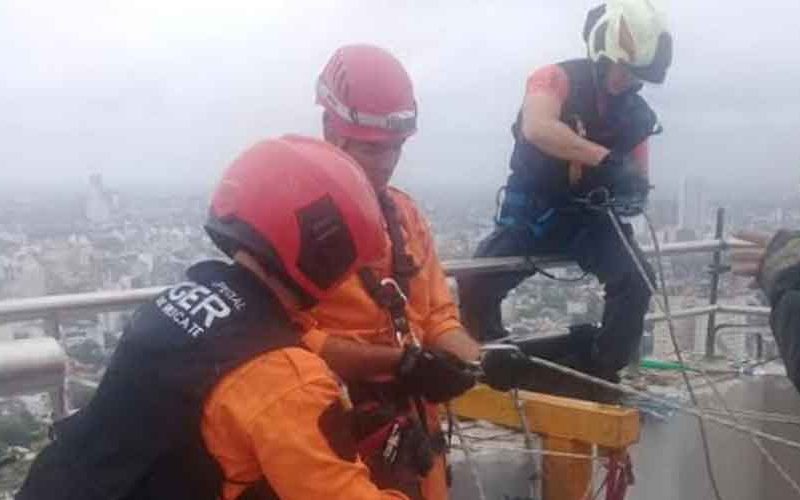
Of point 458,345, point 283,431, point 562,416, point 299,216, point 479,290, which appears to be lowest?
point 562,416

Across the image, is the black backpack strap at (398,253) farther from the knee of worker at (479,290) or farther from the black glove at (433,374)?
the knee of worker at (479,290)

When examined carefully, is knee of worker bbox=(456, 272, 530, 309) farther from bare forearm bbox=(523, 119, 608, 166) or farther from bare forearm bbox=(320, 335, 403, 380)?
bare forearm bbox=(320, 335, 403, 380)

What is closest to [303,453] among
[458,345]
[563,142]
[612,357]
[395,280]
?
[395,280]

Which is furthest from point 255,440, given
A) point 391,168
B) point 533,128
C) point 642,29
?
point 642,29

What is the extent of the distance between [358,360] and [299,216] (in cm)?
81

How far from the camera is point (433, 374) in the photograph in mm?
2662

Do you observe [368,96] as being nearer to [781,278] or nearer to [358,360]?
[358,360]

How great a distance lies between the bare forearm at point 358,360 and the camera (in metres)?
2.76

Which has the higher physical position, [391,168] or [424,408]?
[391,168]

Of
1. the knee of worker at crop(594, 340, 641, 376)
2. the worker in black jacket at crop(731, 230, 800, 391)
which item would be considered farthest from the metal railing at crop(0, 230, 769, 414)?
the knee of worker at crop(594, 340, 641, 376)

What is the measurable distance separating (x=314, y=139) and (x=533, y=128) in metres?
2.09

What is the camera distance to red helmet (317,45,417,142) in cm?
302

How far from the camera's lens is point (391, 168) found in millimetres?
3115

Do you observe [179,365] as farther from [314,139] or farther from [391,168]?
[391,168]
